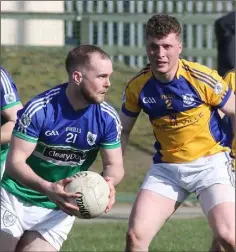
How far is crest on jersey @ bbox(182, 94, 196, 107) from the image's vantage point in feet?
26.3

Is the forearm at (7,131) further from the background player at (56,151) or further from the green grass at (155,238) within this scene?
the green grass at (155,238)

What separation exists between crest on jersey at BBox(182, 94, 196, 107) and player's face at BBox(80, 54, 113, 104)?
1107 mm

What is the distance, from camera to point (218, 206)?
25.3 feet

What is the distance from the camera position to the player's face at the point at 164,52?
25.3 feet

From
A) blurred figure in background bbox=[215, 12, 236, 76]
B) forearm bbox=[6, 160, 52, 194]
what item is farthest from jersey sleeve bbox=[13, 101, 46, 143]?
blurred figure in background bbox=[215, 12, 236, 76]

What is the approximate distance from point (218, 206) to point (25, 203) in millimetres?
1413

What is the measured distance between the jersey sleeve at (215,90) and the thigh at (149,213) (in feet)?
2.69

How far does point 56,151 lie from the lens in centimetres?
729

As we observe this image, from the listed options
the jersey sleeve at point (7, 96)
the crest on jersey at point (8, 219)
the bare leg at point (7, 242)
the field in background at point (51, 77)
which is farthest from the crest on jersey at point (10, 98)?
the field in background at point (51, 77)

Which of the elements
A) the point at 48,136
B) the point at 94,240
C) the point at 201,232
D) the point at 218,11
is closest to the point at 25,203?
the point at 48,136

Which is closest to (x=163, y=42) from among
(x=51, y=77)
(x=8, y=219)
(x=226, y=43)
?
(x=8, y=219)

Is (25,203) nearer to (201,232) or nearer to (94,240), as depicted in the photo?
(94,240)

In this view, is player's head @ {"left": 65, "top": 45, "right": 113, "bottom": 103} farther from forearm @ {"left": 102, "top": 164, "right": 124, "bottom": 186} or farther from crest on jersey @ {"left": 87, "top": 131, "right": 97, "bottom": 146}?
forearm @ {"left": 102, "top": 164, "right": 124, "bottom": 186}

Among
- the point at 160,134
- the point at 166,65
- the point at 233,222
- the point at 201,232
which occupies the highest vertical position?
the point at 166,65
